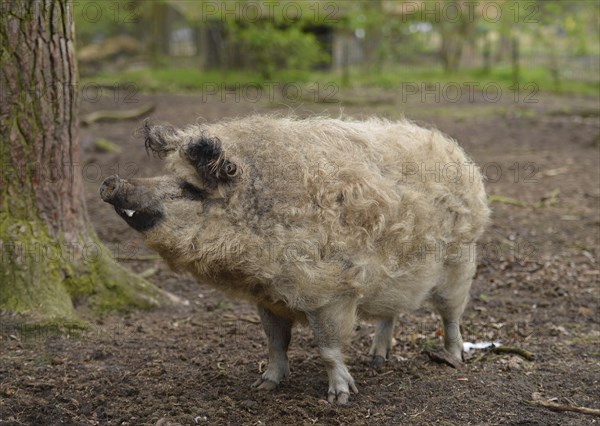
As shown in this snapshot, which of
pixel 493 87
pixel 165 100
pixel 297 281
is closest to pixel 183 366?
pixel 297 281

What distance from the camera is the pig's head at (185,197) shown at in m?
4.18

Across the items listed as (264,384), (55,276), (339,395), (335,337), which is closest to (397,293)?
(335,337)

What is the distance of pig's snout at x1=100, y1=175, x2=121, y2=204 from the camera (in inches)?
160

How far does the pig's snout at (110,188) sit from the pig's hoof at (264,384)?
1.72m

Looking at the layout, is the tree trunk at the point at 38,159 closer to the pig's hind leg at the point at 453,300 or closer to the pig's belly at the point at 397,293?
the pig's belly at the point at 397,293

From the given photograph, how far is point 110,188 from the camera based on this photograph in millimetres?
4070

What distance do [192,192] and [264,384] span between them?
1.50 meters

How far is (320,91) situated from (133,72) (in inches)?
350

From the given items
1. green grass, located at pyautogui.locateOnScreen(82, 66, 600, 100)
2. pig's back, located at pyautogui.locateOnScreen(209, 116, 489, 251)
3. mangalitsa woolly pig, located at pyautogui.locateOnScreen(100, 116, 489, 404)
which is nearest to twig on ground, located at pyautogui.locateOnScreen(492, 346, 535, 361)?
mangalitsa woolly pig, located at pyautogui.locateOnScreen(100, 116, 489, 404)

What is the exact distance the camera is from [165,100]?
754 inches

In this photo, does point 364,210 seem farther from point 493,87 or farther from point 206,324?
point 493,87

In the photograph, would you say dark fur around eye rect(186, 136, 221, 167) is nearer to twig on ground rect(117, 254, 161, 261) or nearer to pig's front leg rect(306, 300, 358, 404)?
pig's front leg rect(306, 300, 358, 404)

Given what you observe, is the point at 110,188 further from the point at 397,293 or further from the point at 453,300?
the point at 453,300

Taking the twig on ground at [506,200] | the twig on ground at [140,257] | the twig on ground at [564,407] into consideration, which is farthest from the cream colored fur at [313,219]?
the twig on ground at [506,200]
